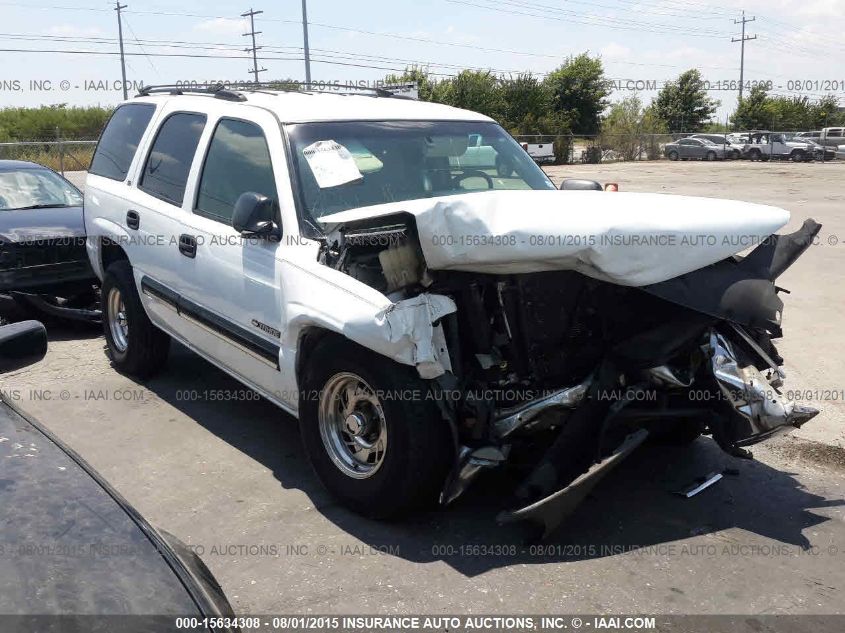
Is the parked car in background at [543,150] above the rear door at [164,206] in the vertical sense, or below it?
above

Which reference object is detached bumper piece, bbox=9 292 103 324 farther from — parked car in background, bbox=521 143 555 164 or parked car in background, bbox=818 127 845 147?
parked car in background, bbox=818 127 845 147

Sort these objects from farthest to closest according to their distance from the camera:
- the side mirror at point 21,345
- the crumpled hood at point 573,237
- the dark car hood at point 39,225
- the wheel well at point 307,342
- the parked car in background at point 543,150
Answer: the parked car in background at point 543,150 → the dark car hood at point 39,225 → the wheel well at point 307,342 → the crumpled hood at point 573,237 → the side mirror at point 21,345

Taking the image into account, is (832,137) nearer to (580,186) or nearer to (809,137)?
(809,137)

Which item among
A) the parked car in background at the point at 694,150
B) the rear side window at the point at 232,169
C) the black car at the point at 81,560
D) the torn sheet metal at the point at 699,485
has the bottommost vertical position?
the torn sheet metal at the point at 699,485

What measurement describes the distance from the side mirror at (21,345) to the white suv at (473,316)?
135 cm

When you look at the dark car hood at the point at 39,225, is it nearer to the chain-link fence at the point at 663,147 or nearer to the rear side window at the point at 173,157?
the rear side window at the point at 173,157

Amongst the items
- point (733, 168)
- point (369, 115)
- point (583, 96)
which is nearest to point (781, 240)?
point (369, 115)

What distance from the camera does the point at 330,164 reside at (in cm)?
451

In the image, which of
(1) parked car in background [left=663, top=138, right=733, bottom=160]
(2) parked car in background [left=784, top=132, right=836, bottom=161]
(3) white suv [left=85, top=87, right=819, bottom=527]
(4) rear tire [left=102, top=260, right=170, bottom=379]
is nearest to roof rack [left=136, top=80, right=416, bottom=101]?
(3) white suv [left=85, top=87, right=819, bottom=527]

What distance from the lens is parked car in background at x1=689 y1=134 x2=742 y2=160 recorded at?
44625mm

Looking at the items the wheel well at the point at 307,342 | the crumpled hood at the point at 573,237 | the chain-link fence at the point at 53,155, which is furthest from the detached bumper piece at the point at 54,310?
the chain-link fence at the point at 53,155

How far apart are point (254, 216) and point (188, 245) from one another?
1019 mm

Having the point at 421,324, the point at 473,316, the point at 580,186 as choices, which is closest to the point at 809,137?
the point at 580,186

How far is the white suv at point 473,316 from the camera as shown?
355 cm
